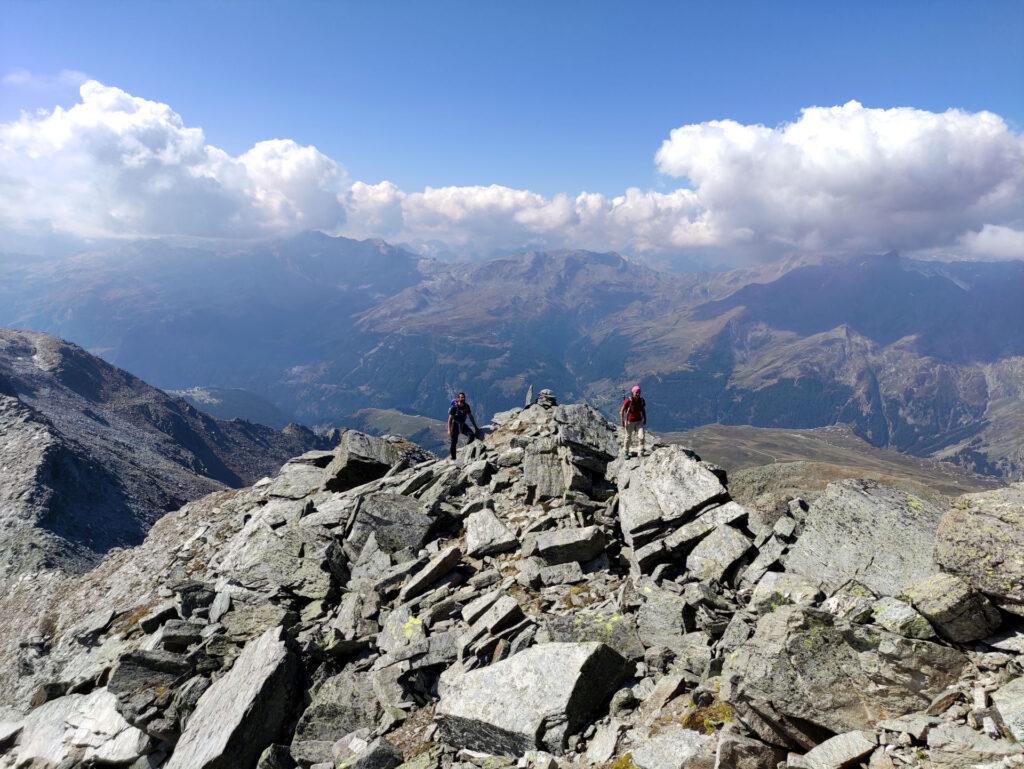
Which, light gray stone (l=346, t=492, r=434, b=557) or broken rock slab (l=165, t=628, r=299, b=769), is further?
light gray stone (l=346, t=492, r=434, b=557)

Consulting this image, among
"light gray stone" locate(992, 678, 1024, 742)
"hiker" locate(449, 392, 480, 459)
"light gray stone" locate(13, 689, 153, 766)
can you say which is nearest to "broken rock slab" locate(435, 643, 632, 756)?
"light gray stone" locate(992, 678, 1024, 742)

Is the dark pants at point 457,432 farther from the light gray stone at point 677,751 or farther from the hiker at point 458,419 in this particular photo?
the light gray stone at point 677,751

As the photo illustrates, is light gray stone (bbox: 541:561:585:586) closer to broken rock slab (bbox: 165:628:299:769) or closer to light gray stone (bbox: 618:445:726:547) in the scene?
light gray stone (bbox: 618:445:726:547)

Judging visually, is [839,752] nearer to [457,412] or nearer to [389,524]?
[389,524]

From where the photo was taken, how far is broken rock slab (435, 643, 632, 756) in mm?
11625

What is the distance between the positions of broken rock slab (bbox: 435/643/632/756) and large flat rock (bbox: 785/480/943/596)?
616 cm

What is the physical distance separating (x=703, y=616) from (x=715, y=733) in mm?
4068

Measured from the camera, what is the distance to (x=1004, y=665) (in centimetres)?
877

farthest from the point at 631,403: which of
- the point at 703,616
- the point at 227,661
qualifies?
the point at 227,661

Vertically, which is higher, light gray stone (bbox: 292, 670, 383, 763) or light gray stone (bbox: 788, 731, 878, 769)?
light gray stone (bbox: 788, 731, 878, 769)

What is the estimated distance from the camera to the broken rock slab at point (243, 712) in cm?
1376

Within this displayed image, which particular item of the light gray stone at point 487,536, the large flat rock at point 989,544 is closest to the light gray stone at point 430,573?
the light gray stone at point 487,536

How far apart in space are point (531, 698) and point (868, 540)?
10416mm

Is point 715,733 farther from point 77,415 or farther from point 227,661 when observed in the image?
point 77,415
